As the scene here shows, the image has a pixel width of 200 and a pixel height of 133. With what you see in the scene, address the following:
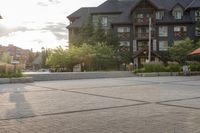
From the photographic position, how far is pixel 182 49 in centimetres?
5184

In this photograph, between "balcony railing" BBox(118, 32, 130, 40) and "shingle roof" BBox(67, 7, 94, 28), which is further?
"shingle roof" BBox(67, 7, 94, 28)

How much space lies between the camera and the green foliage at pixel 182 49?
51.8m

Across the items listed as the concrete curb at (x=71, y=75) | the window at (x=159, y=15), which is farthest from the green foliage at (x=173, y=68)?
the window at (x=159, y=15)

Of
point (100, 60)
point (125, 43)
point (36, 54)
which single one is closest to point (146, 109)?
point (100, 60)

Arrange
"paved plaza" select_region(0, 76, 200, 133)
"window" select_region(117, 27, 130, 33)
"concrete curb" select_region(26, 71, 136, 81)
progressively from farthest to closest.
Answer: "window" select_region(117, 27, 130, 33) → "concrete curb" select_region(26, 71, 136, 81) → "paved plaza" select_region(0, 76, 200, 133)

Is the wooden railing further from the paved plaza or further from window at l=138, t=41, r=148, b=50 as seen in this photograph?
the paved plaza

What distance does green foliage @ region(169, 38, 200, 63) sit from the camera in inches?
2037

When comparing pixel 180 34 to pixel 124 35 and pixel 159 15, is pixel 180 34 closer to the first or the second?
pixel 159 15

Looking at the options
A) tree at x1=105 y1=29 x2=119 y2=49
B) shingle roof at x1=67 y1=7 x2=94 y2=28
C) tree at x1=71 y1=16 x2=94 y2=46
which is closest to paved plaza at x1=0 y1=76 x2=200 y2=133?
tree at x1=105 y1=29 x2=119 y2=49

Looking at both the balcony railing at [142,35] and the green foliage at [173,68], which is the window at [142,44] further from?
the green foliage at [173,68]

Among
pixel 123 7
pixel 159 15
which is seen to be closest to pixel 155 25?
pixel 159 15

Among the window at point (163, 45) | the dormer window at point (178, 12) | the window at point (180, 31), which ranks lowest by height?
the window at point (163, 45)

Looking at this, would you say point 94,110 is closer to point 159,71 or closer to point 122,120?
point 122,120

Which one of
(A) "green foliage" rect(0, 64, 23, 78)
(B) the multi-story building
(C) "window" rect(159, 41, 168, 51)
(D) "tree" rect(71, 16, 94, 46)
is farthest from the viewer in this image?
(C) "window" rect(159, 41, 168, 51)
